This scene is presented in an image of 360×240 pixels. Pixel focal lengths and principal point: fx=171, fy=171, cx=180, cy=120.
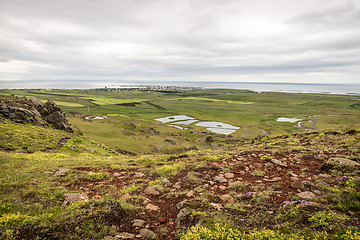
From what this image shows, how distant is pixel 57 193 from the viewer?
9500 millimetres

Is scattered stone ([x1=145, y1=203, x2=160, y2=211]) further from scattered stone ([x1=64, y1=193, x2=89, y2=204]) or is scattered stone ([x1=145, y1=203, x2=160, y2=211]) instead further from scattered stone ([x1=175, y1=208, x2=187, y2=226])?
scattered stone ([x1=64, y1=193, x2=89, y2=204])

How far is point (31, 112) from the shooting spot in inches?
1403

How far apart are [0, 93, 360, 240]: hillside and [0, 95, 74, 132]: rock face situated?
2519 cm

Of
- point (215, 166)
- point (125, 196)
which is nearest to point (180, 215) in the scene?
point (125, 196)

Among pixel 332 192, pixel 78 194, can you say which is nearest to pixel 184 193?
pixel 78 194

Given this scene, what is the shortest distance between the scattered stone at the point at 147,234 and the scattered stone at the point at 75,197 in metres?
4.15

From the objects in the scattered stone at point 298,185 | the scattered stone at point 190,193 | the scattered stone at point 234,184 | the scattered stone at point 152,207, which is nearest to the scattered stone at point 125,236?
the scattered stone at point 152,207

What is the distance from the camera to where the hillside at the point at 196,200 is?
616 centimetres

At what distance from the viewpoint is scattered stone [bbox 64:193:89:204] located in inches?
351

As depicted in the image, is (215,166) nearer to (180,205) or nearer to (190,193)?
(190,193)

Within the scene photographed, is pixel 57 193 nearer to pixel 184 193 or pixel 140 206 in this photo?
pixel 140 206

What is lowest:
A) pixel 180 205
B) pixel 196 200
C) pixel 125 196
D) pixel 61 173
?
pixel 61 173

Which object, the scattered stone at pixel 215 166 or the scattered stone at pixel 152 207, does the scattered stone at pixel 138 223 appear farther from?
the scattered stone at pixel 215 166

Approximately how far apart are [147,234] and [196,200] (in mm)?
2918
